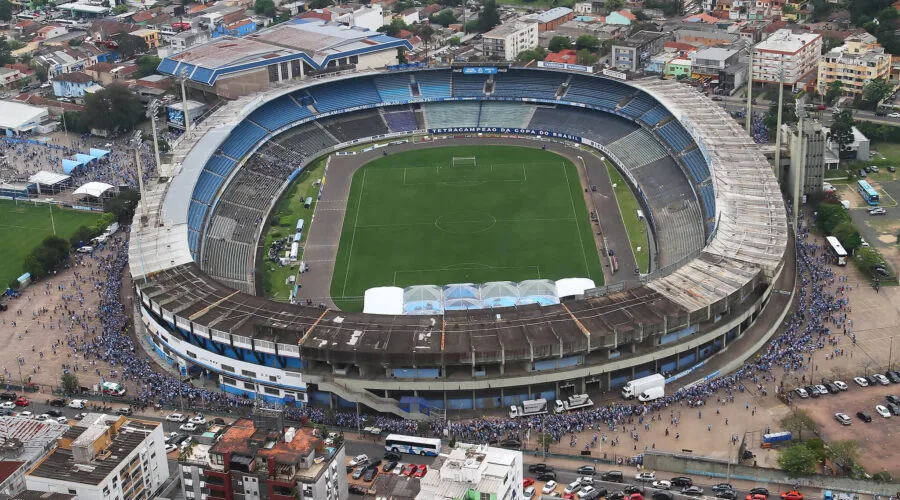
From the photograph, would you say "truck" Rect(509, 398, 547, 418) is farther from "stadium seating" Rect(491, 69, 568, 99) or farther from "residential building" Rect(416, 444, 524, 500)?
"stadium seating" Rect(491, 69, 568, 99)

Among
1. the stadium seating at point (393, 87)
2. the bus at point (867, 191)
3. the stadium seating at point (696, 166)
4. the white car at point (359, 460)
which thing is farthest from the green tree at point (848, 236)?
the stadium seating at point (393, 87)

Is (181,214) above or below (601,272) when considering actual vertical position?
above

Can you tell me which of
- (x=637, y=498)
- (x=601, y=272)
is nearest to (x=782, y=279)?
(x=601, y=272)

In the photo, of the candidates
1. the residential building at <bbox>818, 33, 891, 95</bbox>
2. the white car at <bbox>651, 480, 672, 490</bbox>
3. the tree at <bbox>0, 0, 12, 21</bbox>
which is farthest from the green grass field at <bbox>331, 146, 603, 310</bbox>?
the tree at <bbox>0, 0, 12, 21</bbox>

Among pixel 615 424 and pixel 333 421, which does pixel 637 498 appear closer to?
pixel 615 424

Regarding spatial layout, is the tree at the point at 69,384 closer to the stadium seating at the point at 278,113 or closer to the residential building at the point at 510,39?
the stadium seating at the point at 278,113
